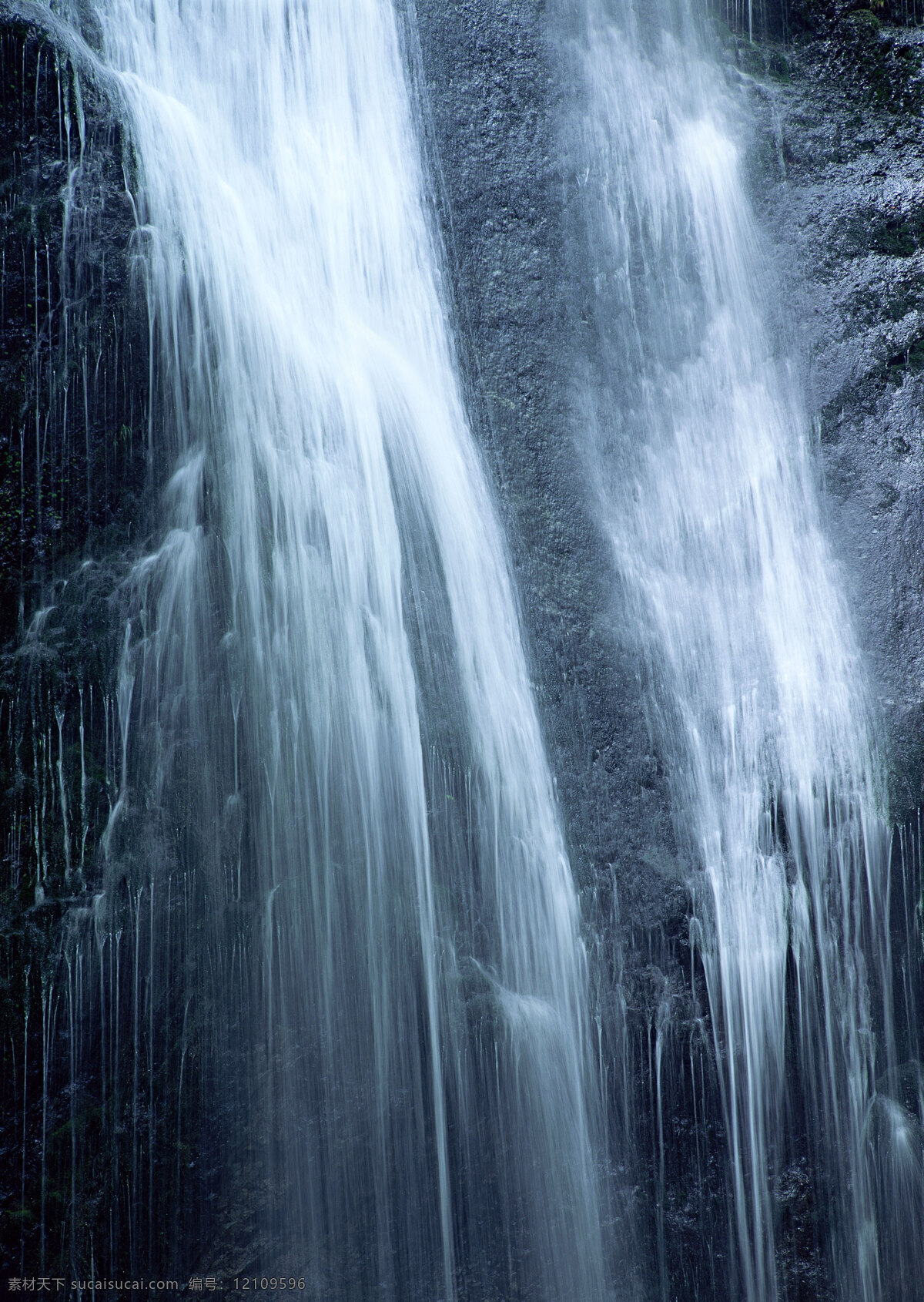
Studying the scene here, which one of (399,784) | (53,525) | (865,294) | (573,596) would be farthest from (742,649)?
(53,525)

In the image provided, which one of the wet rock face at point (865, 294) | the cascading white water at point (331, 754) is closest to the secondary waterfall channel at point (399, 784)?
the cascading white water at point (331, 754)

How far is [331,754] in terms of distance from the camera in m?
4.93

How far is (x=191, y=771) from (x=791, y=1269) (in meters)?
3.51

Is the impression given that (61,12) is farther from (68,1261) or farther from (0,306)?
(68,1261)

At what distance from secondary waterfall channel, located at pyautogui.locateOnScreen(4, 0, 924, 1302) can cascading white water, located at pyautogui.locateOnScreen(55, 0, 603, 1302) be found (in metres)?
→ 0.02

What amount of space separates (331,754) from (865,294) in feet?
12.4

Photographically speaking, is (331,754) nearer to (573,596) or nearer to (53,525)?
(573,596)

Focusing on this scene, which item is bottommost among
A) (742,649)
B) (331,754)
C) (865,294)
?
(331,754)

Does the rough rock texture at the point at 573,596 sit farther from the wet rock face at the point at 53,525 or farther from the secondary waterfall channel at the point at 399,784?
the wet rock face at the point at 53,525

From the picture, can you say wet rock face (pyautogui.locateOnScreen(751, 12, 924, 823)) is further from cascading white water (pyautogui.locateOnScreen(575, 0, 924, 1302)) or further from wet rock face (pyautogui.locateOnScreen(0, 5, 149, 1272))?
wet rock face (pyautogui.locateOnScreen(0, 5, 149, 1272))

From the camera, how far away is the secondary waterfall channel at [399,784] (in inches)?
184

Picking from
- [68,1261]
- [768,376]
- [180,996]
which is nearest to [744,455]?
[768,376]

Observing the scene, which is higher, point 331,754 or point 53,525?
point 53,525

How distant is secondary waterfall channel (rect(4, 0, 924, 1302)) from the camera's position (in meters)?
4.68
